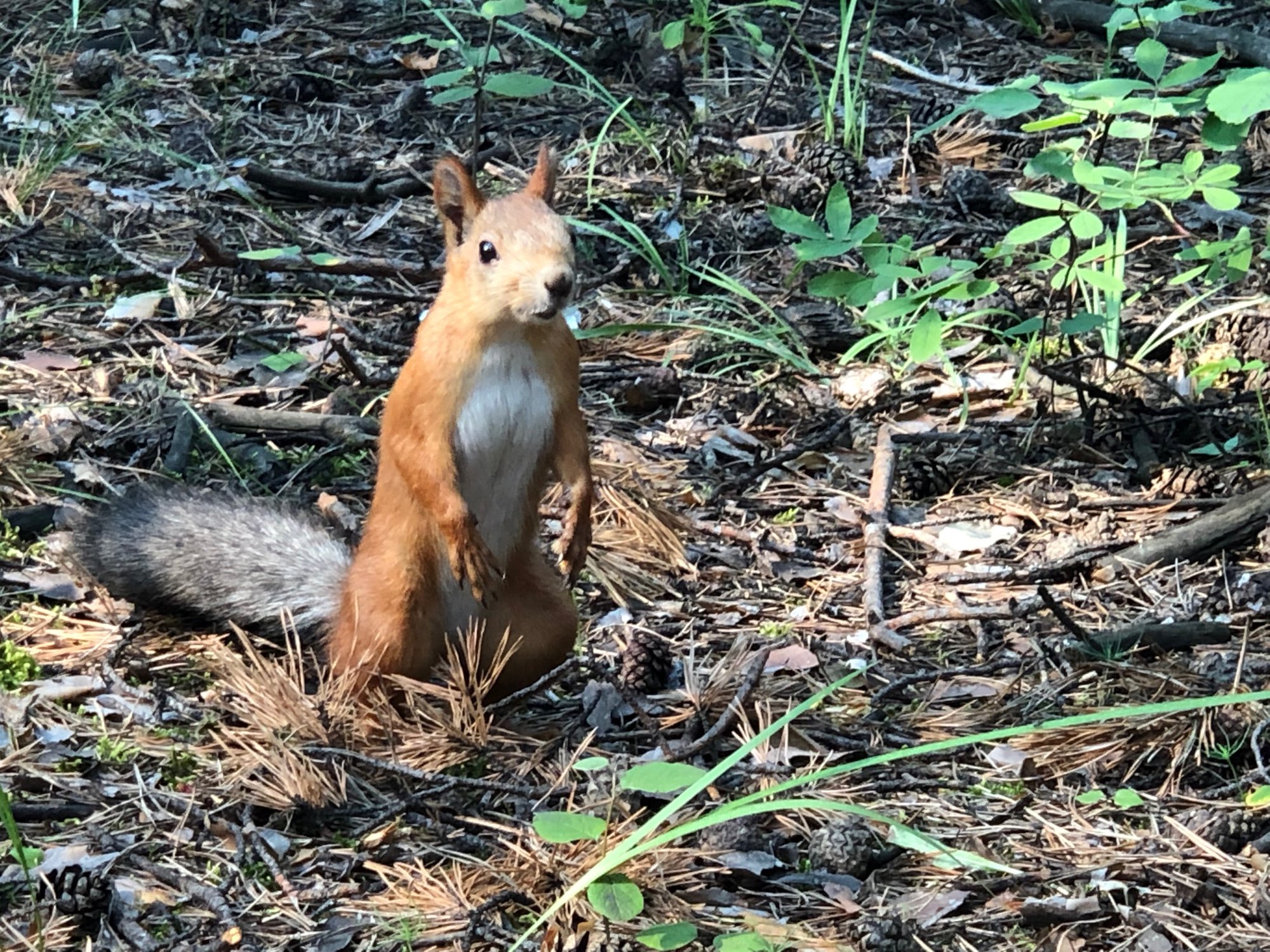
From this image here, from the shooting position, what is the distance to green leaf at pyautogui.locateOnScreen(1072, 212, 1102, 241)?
323 cm

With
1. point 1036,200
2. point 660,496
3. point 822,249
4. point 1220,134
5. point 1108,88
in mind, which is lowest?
point 660,496

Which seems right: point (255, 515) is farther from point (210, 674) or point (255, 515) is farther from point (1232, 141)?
point (1232, 141)

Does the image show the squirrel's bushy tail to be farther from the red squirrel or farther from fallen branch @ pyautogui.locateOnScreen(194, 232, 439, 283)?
fallen branch @ pyautogui.locateOnScreen(194, 232, 439, 283)

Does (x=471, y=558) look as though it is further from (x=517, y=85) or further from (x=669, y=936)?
(x=517, y=85)

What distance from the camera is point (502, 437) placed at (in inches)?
117

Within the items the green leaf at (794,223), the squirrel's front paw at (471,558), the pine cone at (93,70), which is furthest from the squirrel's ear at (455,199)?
the pine cone at (93,70)

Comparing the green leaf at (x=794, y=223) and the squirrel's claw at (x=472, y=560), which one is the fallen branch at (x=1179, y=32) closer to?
the green leaf at (x=794, y=223)

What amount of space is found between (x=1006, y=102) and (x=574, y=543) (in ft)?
4.66

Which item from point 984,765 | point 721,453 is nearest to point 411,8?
point 721,453

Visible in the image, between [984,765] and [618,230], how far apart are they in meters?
2.75

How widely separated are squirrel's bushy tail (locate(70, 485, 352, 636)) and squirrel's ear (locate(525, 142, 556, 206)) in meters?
0.88

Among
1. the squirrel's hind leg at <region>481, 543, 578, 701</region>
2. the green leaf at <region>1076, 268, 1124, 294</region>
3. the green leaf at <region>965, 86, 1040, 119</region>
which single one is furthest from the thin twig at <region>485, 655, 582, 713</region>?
the green leaf at <region>965, 86, 1040, 119</region>

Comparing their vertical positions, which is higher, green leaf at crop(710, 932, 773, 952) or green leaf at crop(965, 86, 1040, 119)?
green leaf at crop(965, 86, 1040, 119)

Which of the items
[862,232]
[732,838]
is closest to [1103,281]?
[862,232]
